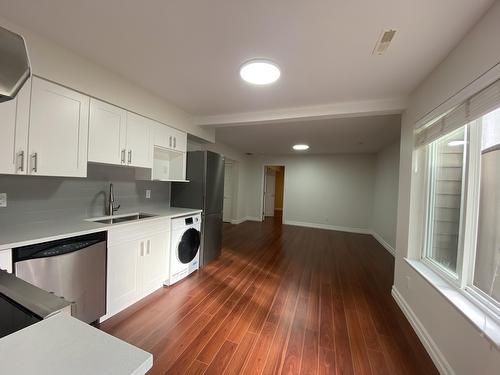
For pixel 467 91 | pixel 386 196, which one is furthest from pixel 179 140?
pixel 386 196

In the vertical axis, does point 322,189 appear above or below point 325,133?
below

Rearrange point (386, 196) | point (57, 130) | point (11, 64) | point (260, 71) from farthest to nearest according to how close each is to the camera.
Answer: point (386, 196), point (260, 71), point (57, 130), point (11, 64)

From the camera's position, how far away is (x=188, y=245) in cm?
310

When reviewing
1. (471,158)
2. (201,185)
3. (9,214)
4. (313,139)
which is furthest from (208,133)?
(471,158)

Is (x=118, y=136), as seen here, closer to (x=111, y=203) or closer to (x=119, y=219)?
(x=111, y=203)

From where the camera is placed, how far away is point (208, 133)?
3.90 metres

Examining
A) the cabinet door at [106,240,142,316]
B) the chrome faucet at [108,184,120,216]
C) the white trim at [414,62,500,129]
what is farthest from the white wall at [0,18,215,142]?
the white trim at [414,62,500,129]

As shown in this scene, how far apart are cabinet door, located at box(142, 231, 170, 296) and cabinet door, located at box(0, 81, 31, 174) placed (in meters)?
1.28

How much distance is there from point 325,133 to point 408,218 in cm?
240

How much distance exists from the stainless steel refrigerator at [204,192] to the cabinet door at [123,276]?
3.85 feet

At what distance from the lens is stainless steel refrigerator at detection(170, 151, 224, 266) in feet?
11.1

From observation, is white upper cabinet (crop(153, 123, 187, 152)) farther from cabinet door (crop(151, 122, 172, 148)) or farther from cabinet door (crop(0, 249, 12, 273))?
cabinet door (crop(0, 249, 12, 273))

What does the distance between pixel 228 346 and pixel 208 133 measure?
3.22 metres

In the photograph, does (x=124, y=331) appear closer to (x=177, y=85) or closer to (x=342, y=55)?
(x=177, y=85)
